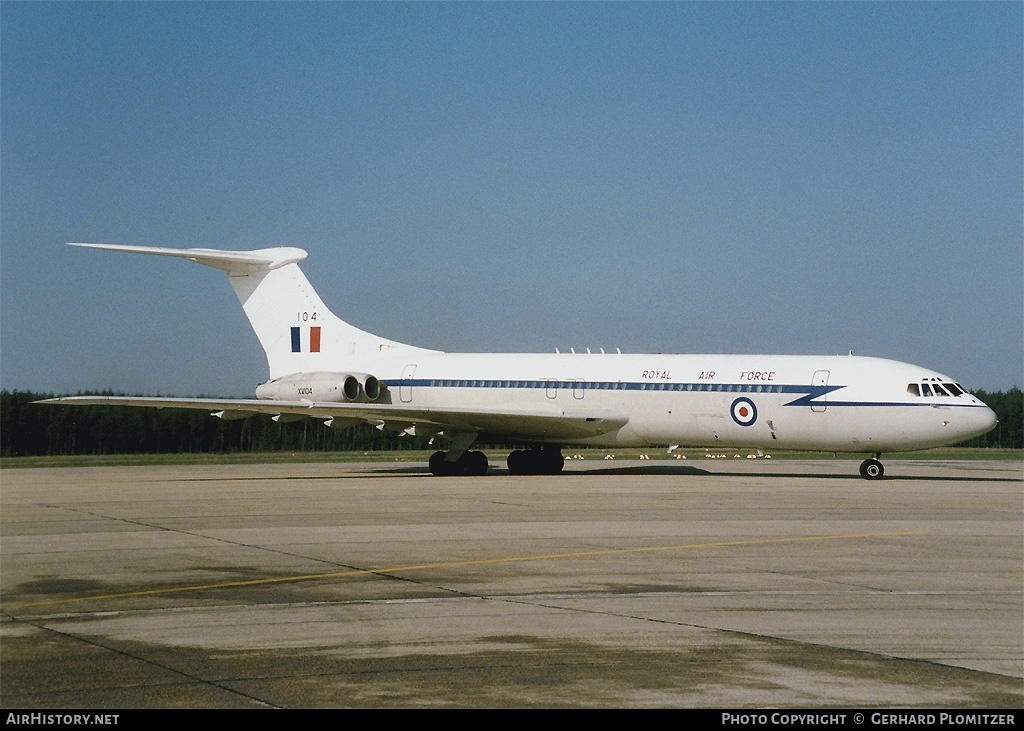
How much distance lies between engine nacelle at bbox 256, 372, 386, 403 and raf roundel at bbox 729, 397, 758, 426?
413 inches

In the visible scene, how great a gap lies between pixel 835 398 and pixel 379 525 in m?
13.6

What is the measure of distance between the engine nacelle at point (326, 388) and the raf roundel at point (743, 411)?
10479mm

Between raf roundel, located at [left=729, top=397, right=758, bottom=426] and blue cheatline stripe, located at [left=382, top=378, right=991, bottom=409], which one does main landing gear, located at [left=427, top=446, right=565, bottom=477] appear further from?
raf roundel, located at [left=729, top=397, right=758, bottom=426]

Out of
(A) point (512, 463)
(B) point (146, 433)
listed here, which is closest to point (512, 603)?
(A) point (512, 463)

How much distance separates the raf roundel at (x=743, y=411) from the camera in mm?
27281

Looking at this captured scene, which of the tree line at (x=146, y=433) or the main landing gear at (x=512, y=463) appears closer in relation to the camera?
the main landing gear at (x=512, y=463)

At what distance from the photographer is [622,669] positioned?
25.2 ft

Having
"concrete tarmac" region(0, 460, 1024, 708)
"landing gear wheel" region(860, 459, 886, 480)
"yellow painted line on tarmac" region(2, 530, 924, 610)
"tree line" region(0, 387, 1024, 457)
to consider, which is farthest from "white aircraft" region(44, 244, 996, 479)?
"tree line" region(0, 387, 1024, 457)

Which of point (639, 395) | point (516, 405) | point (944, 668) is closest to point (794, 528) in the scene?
point (944, 668)

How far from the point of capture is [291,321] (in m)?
33.8

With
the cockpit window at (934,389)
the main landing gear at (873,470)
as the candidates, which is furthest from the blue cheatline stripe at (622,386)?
the main landing gear at (873,470)

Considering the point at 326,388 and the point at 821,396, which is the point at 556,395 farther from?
the point at 821,396

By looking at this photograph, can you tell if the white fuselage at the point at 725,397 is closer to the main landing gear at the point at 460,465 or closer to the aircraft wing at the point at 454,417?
the aircraft wing at the point at 454,417

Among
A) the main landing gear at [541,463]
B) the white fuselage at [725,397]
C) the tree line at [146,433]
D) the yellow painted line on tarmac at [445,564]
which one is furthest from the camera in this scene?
the tree line at [146,433]
